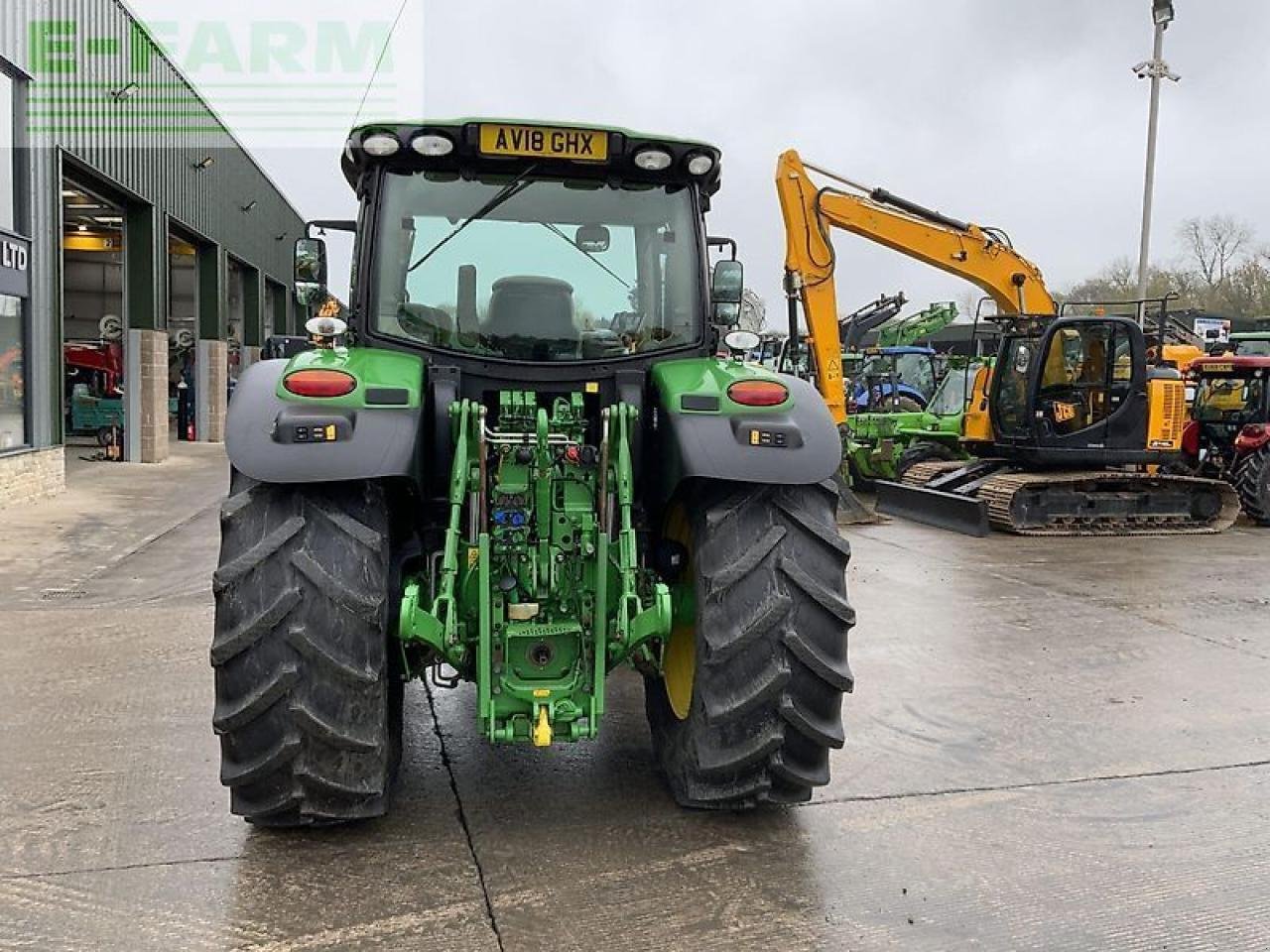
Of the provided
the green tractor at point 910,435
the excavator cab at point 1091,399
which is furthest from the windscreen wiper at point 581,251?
the green tractor at point 910,435

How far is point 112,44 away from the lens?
15.6m

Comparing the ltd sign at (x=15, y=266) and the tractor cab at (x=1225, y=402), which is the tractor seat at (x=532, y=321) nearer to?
the ltd sign at (x=15, y=266)

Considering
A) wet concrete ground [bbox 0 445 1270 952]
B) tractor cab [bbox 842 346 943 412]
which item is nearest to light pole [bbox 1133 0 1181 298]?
tractor cab [bbox 842 346 943 412]

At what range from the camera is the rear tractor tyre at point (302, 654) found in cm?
336

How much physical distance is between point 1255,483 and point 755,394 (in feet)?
36.1

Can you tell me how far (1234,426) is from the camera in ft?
43.7

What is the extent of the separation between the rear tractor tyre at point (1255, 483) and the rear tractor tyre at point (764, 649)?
35.5 ft

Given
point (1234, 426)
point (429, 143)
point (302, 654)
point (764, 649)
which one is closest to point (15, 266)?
point (429, 143)

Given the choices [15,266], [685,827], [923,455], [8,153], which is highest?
[8,153]

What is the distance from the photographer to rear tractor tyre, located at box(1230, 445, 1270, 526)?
12.6 metres

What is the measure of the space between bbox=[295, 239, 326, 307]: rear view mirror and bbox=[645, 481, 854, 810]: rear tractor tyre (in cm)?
193

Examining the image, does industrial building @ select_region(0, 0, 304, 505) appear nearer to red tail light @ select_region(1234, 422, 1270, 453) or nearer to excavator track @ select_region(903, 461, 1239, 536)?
excavator track @ select_region(903, 461, 1239, 536)

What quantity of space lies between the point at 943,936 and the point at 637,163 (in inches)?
110

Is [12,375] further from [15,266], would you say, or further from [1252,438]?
[1252,438]
